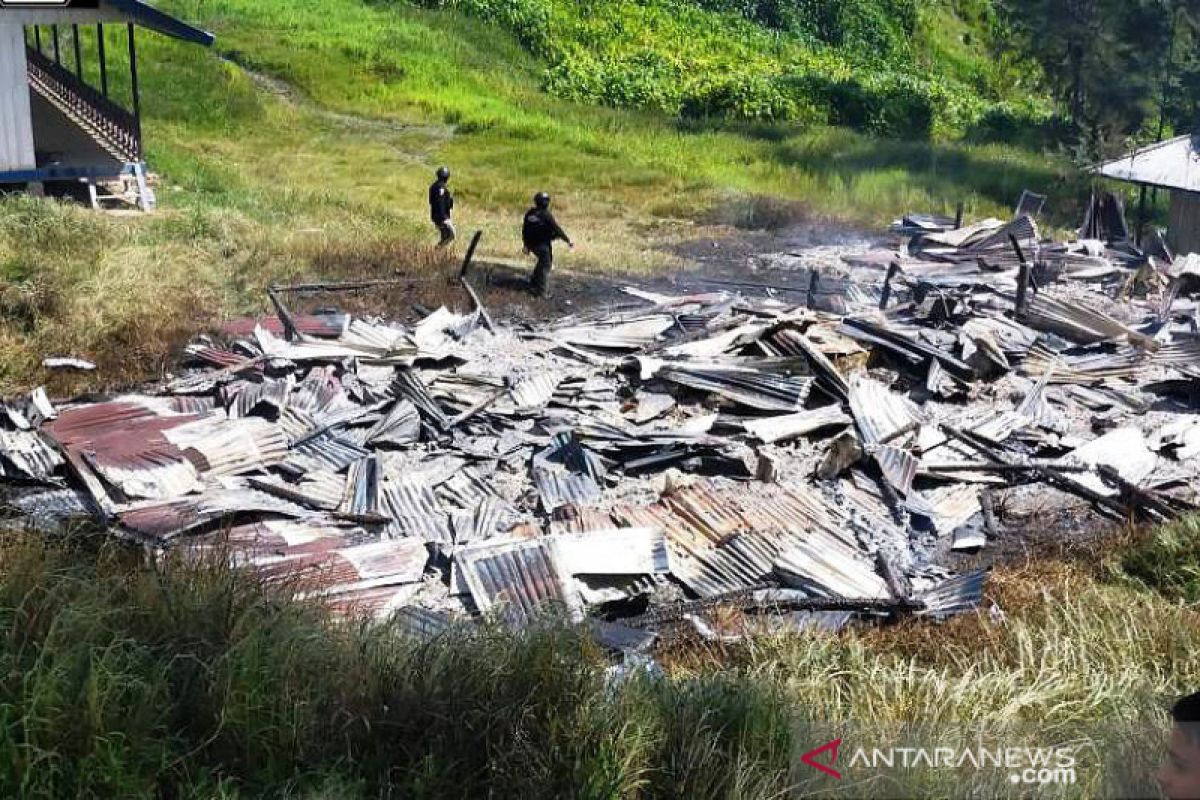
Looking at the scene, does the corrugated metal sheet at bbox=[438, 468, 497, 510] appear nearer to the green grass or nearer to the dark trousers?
the green grass

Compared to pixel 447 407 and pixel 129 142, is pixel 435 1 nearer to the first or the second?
pixel 129 142

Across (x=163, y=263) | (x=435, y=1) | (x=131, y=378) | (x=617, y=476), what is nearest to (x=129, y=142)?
(x=163, y=263)

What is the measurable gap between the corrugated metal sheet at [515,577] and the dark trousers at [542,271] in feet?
24.2

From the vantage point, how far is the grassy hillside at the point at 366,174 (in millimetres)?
13477

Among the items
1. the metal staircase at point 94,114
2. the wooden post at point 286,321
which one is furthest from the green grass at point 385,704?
the metal staircase at point 94,114

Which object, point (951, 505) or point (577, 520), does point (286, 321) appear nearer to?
point (577, 520)

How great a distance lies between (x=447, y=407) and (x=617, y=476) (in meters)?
1.95

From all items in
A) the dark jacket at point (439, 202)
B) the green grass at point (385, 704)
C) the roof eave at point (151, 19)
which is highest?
the roof eave at point (151, 19)

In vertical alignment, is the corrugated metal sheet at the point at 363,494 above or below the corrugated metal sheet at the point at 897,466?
below

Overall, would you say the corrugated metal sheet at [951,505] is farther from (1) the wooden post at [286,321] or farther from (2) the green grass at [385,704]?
(1) the wooden post at [286,321]

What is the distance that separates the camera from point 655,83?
36.2 metres

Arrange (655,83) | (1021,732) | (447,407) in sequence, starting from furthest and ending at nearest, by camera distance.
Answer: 1. (655,83)
2. (447,407)
3. (1021,732)

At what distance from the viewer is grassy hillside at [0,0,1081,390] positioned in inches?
531

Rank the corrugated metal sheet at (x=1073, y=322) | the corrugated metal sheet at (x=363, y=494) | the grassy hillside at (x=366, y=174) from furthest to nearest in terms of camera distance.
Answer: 1. the corrugated metal sheet at (x=1073, y=322)
2. the grassy hillside at (x=366, y=174)
3. the corrugated metal sheet at (x=363, y=494)
